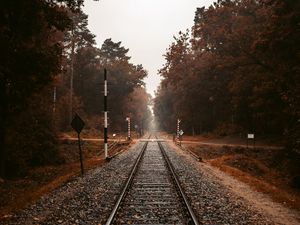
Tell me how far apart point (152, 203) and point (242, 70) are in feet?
105

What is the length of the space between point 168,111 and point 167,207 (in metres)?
89.4

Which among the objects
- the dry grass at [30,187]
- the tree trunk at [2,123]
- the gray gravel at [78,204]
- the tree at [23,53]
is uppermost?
the tree at [23,53]

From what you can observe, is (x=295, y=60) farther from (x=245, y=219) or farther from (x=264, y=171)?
(x=245, y=219)

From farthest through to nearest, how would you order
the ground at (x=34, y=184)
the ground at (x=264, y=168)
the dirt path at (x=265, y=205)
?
the ground at (x=264, y=168) → the ground at (x=34, y=184) → the dirt path at (x=265, y=205)

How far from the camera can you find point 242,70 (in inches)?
1603

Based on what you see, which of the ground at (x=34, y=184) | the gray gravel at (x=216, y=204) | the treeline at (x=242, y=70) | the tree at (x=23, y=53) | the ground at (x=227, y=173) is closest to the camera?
the gray gravel at (x=216, y=204)

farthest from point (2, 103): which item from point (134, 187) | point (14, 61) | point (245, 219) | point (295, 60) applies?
point (295, 60)

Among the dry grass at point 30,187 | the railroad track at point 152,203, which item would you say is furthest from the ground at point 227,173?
the railroad track at point 152,203

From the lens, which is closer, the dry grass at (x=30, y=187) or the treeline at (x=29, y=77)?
the dry grass at (x=30, y=187)

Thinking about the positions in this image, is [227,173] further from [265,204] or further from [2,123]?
[2,123]

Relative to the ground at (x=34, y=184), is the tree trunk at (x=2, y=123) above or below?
above

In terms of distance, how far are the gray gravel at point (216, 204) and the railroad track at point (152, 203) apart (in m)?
0.35

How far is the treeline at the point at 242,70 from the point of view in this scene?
92.9 ft

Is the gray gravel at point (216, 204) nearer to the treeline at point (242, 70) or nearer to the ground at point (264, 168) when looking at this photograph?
the ground at point (264, 168)
